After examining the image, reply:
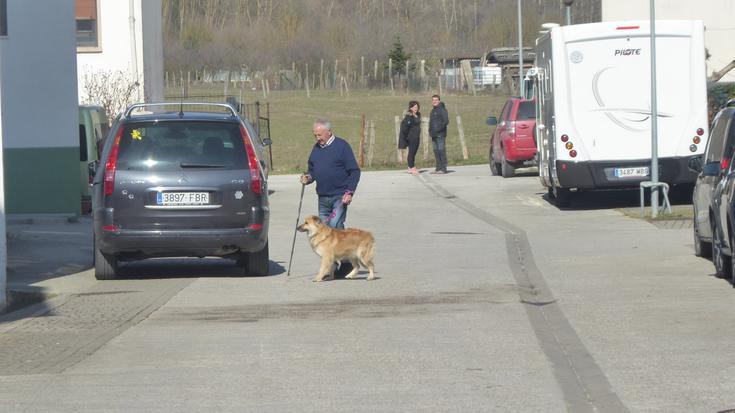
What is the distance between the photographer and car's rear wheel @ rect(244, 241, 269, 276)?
14.2 metres

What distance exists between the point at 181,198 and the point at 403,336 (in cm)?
417

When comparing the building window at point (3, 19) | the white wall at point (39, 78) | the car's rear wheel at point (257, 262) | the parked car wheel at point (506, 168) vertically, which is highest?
the building window at point (3, 19)

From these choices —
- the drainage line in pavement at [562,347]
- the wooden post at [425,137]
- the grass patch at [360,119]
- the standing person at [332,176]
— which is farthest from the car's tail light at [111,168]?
the wooden post at [425,137]

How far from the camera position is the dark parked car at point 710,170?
1414cm

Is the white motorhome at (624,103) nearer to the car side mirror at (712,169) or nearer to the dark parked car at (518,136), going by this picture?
the dark parked car at (518,136)

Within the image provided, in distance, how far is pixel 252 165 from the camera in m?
13.6

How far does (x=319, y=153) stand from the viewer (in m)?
14.7

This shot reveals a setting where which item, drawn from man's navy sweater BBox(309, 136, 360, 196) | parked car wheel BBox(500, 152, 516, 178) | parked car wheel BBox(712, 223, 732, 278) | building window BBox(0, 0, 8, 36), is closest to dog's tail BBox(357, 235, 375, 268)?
man's navy sweater BBox(309, 136, 360, 196)

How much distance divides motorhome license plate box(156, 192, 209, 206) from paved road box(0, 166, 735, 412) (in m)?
0.87

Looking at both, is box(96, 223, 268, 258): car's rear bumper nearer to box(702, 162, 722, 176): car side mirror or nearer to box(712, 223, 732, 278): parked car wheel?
box(712, 223, 732, 278): parked car wheel

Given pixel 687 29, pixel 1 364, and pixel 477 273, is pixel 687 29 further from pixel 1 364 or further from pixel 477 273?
pixel 1 364

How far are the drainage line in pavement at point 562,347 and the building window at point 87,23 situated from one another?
21.5 meters

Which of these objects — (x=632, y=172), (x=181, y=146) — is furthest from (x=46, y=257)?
(x=632, y=172)

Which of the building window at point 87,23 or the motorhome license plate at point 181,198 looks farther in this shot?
the building window at point 87,23
